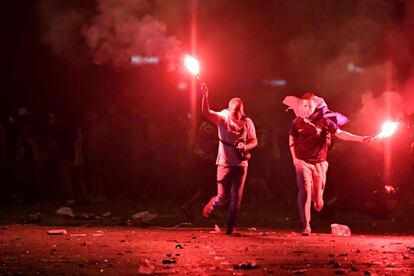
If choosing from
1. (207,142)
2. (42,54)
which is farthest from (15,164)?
(207,142)

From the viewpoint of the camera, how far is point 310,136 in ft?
39.8

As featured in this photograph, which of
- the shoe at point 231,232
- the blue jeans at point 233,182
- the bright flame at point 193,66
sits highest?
the bright flame at point 193,66

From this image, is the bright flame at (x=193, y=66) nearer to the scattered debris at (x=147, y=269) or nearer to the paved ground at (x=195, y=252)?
the paved ground at (x=195, y=252)

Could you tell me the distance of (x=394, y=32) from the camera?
17.3m

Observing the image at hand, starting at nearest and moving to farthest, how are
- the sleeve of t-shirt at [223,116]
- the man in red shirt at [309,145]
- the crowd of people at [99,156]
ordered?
the sleeve of t-shirt at [223,116], the man in red shirt at [309,145], the crowd of people at [99,156]

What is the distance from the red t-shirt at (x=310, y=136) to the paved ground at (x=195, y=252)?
4.26ft

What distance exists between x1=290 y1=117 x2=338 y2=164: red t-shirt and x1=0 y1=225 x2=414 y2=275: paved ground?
1.30 metres

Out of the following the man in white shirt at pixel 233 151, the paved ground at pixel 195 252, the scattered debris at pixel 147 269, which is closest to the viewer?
the scattered debris at pixel 147 269

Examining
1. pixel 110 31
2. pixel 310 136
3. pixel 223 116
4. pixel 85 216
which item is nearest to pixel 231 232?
pixel 223 116

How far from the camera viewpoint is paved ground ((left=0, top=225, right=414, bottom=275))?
25.6 ft

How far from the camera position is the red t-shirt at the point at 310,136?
1213 centimetres

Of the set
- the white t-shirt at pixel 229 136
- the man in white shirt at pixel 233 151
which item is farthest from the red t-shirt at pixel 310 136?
the white t-shirt at pixel 229 136

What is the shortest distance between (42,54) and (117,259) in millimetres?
11287

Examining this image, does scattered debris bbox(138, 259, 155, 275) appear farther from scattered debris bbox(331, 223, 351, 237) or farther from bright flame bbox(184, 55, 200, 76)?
scattered debris bbox(331, 223, 351, 237)
